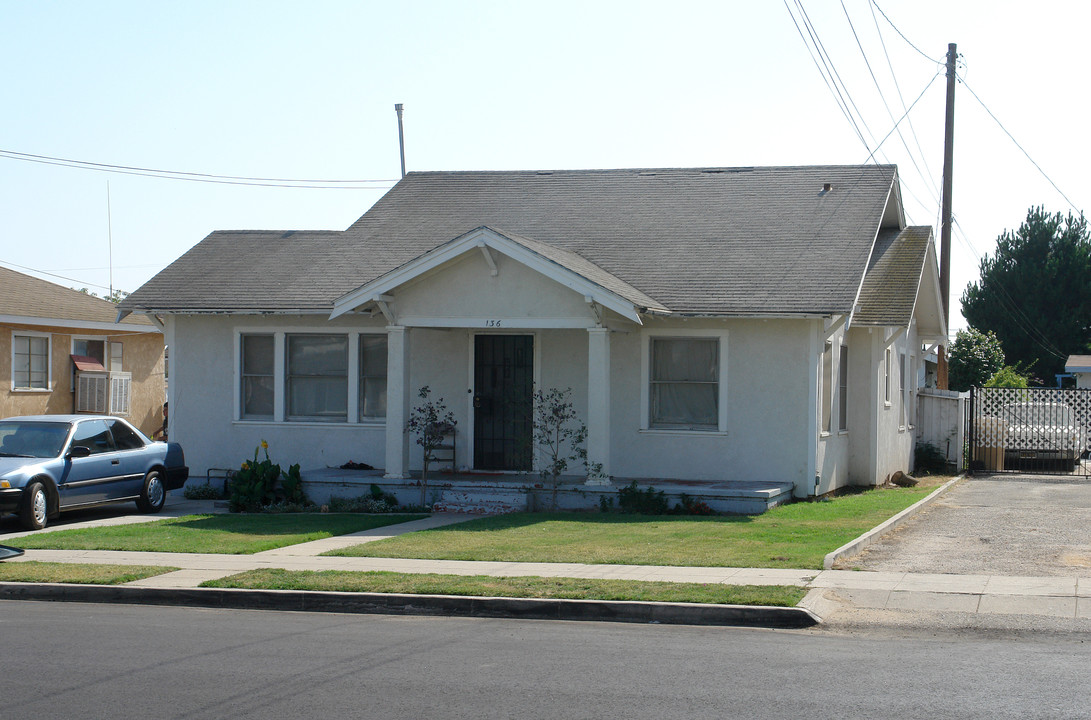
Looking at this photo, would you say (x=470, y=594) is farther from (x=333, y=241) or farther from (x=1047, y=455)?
(x=1047, y=455)

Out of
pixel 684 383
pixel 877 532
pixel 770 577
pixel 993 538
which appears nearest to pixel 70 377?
pixel 684 383

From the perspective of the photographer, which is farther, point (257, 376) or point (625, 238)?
point (625, 238)

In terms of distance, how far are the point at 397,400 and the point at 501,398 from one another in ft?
6.52

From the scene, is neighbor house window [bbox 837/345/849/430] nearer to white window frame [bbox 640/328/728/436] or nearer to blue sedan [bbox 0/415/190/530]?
white window frame [bbox 640/328/728/436]

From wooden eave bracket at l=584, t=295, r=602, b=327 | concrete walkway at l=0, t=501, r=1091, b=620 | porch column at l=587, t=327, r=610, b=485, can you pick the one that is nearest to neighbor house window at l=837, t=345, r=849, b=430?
porch column at l=587, t=327, r=610, b=485

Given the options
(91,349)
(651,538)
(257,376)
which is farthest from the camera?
(91,349)

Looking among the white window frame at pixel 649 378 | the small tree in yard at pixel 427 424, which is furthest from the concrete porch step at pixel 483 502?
the white window frame at pixel 649 378

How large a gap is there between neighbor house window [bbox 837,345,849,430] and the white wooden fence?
5.83 meters

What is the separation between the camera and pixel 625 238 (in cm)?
1927

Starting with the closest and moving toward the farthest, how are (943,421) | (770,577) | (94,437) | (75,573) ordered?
(770,577) < (75,573) < (94,437) < (943,421)

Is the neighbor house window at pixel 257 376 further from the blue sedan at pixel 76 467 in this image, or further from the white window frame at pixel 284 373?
the blue sedan at pixel 76 467

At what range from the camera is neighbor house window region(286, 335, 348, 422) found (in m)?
18.8

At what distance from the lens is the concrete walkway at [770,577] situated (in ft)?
29.8

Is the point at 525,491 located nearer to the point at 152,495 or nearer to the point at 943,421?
the point at 152,495
